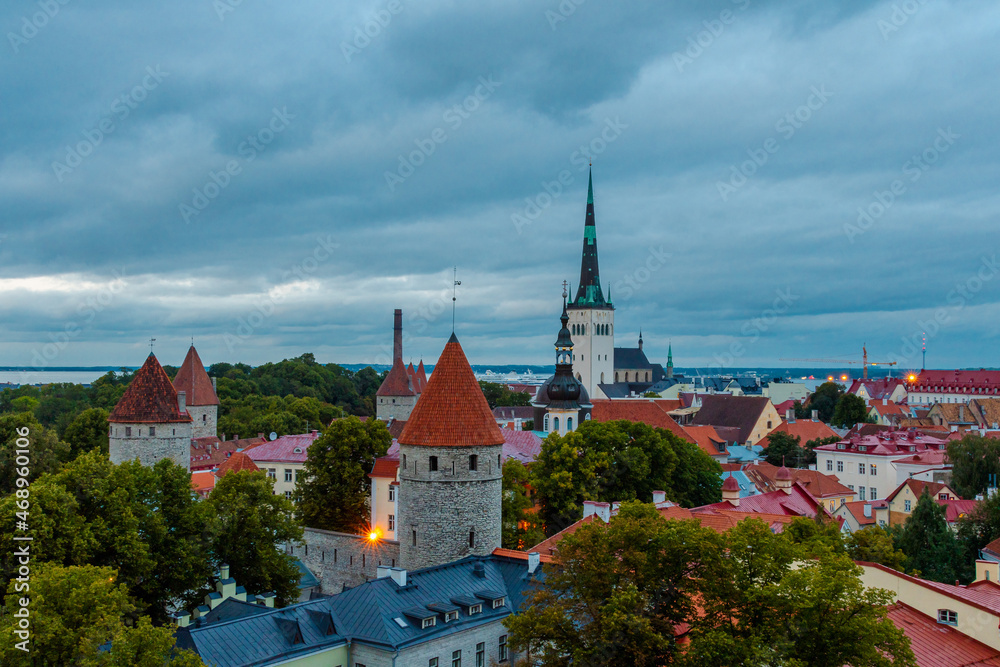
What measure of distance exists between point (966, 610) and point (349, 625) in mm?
15701

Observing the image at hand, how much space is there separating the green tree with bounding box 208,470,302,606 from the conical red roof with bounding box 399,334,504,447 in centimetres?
522

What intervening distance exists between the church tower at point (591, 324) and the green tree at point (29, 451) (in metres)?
84.8

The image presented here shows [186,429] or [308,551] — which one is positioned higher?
[186,429]

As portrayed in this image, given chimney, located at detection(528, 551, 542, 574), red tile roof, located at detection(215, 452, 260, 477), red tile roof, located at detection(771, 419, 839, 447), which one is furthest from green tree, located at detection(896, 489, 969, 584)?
red tile roof, located at detection(771, 419, 839, 447)

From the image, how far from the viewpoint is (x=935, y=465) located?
2244 inches

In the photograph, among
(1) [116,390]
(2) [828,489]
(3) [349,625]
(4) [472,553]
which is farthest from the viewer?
(1) [116,390]

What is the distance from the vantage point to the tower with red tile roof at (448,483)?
1180 inches

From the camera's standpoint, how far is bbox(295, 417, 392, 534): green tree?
42031 millimetres

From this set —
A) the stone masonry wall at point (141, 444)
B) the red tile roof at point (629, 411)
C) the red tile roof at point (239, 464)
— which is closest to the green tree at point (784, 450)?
the red tile roof at point (629, 411)

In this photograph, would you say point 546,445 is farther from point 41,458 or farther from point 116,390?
point 116,390

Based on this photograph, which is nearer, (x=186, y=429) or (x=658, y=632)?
(x=658, y=632)

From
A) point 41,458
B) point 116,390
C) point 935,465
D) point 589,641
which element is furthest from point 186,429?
point 116,390

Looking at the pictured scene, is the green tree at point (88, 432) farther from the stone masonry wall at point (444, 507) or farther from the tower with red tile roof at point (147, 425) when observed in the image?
the stone masonry wall at point (444, 507)

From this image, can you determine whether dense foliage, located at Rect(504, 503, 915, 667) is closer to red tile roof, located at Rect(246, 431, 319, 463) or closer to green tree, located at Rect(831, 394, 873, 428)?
red tile roof, located at Rect(246, 431, 319, 463)
